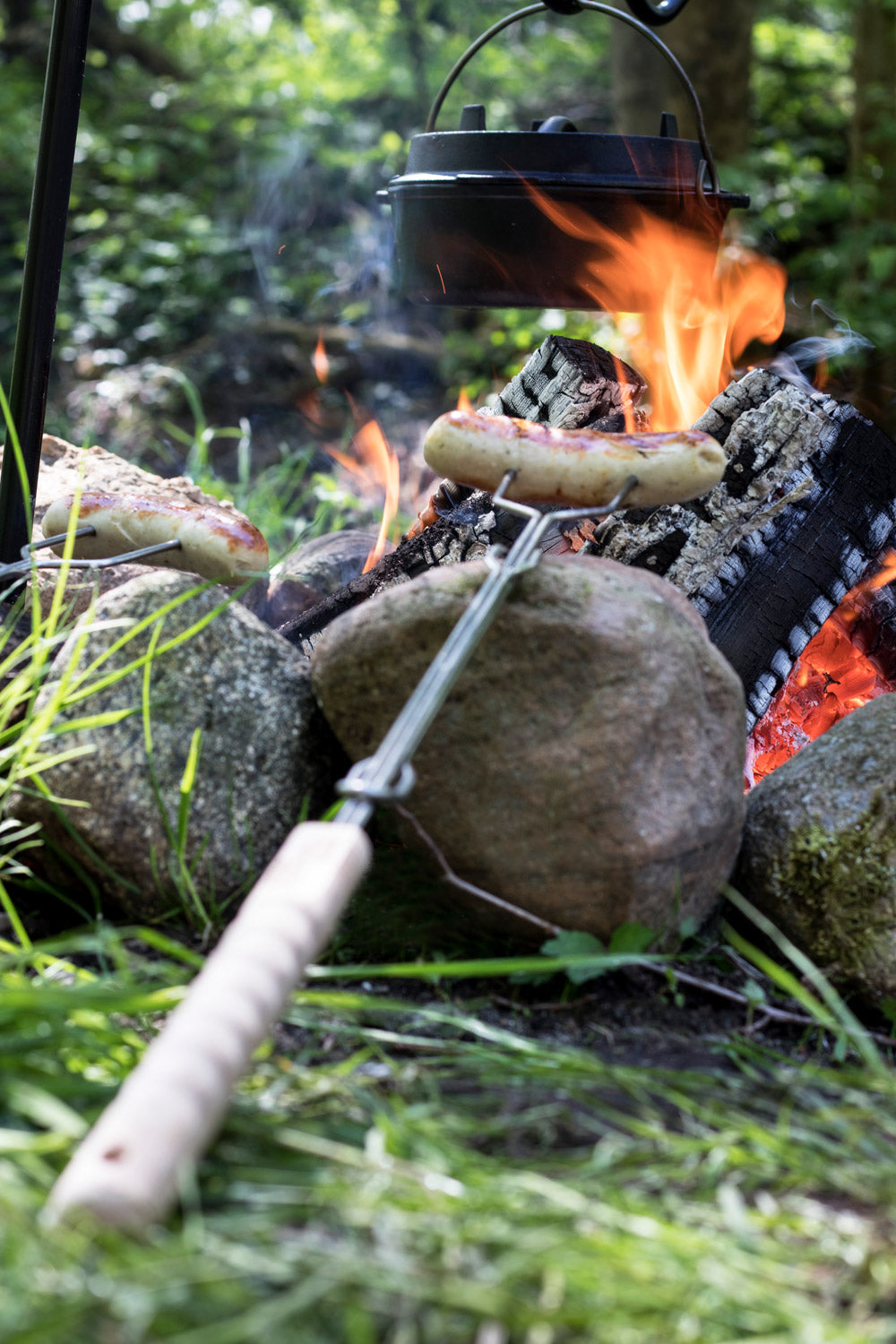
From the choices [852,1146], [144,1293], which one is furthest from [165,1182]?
[852,1146]

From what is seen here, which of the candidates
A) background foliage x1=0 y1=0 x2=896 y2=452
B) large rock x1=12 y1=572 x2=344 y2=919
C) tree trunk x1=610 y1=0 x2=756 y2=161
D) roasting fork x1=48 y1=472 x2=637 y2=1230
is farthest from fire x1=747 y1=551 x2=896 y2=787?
background foliage x1=0 y1=0 x2=896 y2=452

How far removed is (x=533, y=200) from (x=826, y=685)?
4.74 ft

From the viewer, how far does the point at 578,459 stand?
2035 mm

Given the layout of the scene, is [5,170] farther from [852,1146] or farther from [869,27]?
[852,1146]

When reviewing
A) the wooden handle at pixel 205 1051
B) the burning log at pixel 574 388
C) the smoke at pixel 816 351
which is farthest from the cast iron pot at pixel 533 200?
the wooden handle at pixel 205 1051

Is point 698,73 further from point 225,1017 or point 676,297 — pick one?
point 225,1017

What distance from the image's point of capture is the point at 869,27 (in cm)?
764

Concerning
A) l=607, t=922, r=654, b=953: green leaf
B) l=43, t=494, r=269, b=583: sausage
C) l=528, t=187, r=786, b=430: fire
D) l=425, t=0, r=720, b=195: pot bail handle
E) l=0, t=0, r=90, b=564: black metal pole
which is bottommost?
l=607, t=922, r=654, b=953: green leaf

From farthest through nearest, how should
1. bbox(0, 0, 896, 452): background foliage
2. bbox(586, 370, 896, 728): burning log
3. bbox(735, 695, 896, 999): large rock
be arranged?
bbox(0, 0, 896, 452): background foliage, bbox(586, 370, 896, 728): burning log, bbox(735, 695, 896, 999): large rock

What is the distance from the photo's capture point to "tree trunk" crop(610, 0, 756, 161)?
21.3 feet

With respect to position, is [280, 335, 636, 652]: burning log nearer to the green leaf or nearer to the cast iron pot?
the cast iron pot

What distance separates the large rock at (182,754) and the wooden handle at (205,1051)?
2.00 ft

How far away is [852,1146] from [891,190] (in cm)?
778

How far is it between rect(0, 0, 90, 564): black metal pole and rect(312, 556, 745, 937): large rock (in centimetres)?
92
